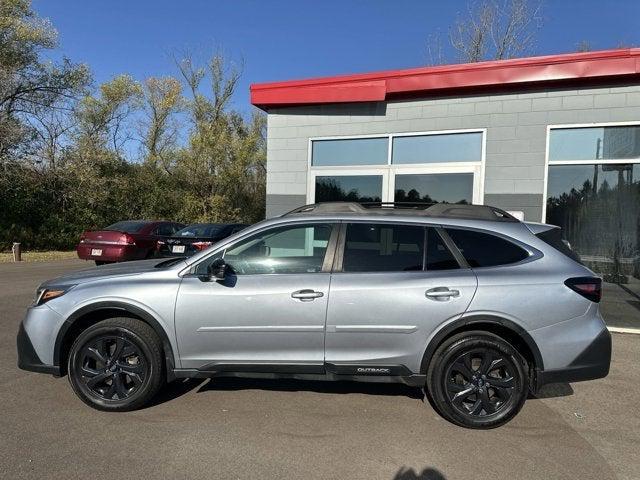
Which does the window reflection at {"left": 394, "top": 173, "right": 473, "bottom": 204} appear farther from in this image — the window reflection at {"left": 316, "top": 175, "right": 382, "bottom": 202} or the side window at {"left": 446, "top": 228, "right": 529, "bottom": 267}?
the side window at {"left": 446, "top": 228, "right": 529, "bottom": 267}

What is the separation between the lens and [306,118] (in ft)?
31.9

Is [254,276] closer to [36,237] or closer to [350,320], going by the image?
[350,320]

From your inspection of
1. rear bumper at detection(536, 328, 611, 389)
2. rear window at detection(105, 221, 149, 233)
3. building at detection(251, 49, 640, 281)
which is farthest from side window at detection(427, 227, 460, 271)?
rear window at detection(105, 221, 149, 233)

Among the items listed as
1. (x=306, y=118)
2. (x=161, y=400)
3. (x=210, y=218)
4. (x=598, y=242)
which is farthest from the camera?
(x=210, y=218)

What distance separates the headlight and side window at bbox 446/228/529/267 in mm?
3272

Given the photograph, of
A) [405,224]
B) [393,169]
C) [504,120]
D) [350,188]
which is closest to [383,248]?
[405,224]

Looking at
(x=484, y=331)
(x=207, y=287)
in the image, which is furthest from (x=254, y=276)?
(x=484, y=331)

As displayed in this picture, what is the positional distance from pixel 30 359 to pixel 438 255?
351cm

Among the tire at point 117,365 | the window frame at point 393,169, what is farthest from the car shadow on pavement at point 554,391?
the window frame at point 393,169

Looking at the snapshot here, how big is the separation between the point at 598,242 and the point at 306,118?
556cm

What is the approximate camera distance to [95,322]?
14.0ft

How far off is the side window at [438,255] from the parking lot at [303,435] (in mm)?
1270

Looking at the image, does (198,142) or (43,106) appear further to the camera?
(198,142)

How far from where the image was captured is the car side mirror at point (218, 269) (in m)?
3.96
